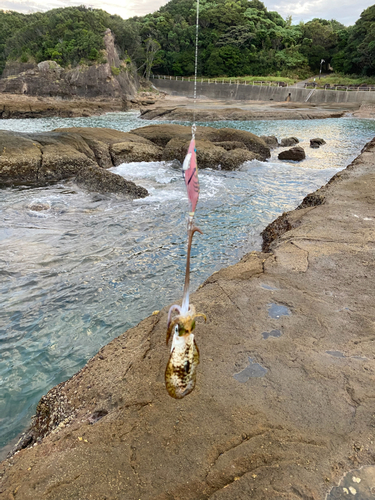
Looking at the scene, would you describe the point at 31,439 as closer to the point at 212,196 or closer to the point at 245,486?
the point at 245,486

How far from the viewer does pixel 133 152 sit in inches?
540

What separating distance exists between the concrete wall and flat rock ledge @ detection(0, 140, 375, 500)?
44.7 metres

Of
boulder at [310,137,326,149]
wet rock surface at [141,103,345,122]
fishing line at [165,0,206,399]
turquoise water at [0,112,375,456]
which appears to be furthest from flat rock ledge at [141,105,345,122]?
fishing line at [165,0,206,399]

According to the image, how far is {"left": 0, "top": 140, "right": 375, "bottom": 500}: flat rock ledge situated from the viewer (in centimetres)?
198

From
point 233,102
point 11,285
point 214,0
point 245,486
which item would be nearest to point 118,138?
point 11,285

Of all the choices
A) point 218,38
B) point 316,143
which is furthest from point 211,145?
point 218,38

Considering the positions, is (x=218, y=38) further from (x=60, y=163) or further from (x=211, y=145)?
(x=60, y=163)

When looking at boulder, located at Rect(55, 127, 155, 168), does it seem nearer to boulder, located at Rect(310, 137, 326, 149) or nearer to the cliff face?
boulder, located at Rect(310, 137, 326, 149)

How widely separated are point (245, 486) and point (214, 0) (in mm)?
77685

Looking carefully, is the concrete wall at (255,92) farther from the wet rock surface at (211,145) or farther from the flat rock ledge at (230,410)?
the flat rock ledge at (230,410)

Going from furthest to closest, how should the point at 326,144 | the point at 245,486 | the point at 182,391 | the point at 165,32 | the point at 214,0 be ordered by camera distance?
the point at 214,0 < the point at 165,32 < the point at 326,144 < the point at 182,391 < the point at 245,486

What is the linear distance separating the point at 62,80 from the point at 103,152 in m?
34.5

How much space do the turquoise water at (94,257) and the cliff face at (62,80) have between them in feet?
116

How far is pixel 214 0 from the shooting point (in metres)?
64.1
